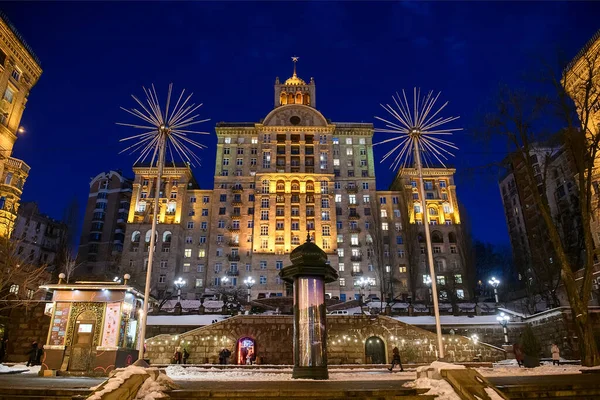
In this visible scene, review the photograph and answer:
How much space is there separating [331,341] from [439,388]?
1017 inches

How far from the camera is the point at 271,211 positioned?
73750mm

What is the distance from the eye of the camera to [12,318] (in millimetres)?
32750

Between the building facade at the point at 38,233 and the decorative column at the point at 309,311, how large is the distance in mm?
66925

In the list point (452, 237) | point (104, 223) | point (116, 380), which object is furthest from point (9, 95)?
point (452, 237)

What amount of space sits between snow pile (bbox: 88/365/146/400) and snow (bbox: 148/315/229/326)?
27642mm

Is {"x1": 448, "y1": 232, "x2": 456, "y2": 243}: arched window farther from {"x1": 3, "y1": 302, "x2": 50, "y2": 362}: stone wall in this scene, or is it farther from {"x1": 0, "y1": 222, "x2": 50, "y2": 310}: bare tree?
{"x1": 3, "y1": 302, "x2": 50, "y2": 362}: stone wall

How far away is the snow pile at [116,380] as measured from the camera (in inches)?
353

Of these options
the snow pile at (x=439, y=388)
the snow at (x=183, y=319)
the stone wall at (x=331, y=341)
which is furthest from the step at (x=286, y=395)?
the snow at (x=183, y=319)

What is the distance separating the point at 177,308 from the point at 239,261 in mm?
30964

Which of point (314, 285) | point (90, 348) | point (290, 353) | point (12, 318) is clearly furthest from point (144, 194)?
point (314, 285)

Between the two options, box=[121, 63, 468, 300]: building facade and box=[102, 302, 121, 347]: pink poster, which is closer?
box=[102, 302, 121, 347]: pink poster

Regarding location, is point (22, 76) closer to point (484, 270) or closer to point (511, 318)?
point (511, 318)

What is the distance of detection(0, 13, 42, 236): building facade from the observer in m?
43.0

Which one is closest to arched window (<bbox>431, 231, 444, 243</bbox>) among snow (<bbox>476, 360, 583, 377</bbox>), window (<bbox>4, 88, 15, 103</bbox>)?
snow (<bbox>476, 360, 583, 377</bbox>)
